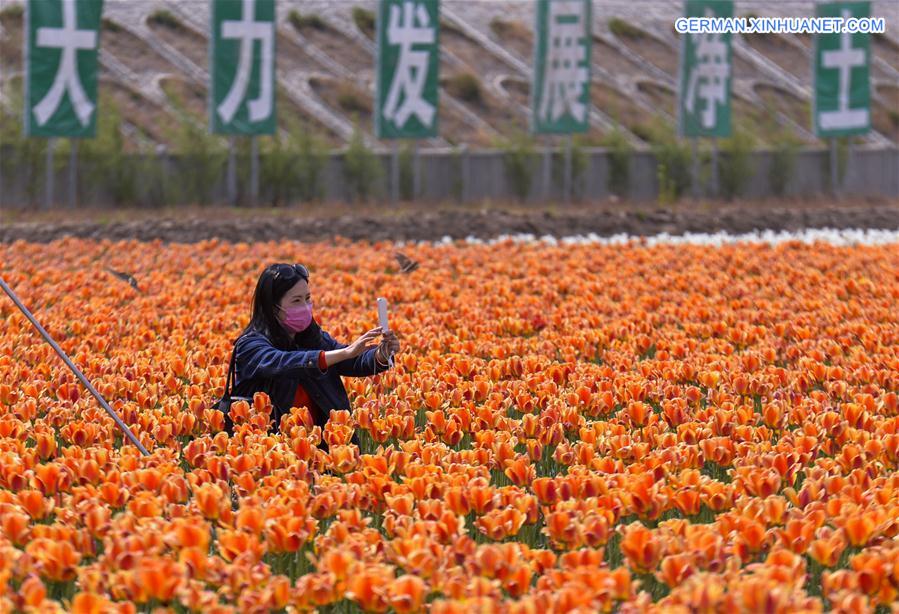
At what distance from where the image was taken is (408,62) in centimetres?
2450

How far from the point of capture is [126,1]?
45.9 metres

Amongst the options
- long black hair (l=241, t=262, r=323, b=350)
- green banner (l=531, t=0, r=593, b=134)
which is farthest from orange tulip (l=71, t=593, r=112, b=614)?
green banner (l=531, t=0, r=593, b=134)

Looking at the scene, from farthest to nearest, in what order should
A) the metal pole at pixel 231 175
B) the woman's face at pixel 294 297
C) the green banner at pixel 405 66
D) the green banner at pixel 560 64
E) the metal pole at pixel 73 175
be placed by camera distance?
the green banner at pixel 560 64 → the metal pole at pixel 231 175 → the metal pole at pixel 73 175 → the green banner at pixel 405 66 → the woman's face at pixel 294 297

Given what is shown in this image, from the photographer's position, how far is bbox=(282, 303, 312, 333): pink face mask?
6426 millimetres

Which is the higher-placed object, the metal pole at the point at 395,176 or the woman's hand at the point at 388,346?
the metal pole at the point at 395,176

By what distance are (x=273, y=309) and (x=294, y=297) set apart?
0.13 m

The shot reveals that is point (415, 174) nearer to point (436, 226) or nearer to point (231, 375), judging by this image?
point (436, 226)

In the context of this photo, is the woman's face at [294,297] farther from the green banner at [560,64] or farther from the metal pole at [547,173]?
the metal pole at [547,173]

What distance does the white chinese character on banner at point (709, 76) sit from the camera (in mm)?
26938

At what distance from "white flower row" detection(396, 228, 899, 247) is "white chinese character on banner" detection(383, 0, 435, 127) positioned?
19.2ft

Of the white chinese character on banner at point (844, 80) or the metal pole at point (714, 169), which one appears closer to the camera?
the white chinese character on banner at point (844, 80)

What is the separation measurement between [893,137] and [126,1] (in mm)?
26270

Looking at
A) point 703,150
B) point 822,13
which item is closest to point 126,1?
point 703,150

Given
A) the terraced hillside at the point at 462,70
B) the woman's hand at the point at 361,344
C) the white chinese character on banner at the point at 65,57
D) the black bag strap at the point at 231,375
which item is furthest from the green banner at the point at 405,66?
the woman's hand at the point at 361,344
